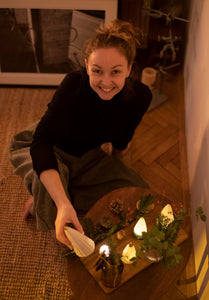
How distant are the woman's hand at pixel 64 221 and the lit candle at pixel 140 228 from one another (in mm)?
202

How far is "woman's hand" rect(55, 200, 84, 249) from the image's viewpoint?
1.12 metres

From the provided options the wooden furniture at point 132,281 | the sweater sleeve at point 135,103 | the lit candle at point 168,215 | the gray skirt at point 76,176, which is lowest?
the wooden furniture at point 132,281

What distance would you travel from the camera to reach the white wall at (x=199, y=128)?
1.42m

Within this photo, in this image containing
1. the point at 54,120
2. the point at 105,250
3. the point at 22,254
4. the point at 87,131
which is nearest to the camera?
the point at 105,250

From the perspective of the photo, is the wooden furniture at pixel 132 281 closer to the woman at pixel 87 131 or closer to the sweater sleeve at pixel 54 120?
the woman at pixel 87 131

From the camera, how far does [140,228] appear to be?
1152 millimetres

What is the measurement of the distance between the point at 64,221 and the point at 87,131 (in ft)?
1.58

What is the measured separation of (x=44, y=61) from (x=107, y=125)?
40.2 inches

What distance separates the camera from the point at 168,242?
0.98 meters

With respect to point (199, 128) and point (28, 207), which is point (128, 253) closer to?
point (28, 207)

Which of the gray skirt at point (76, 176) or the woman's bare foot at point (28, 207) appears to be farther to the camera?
the woman's bare foot at point (28, 207)

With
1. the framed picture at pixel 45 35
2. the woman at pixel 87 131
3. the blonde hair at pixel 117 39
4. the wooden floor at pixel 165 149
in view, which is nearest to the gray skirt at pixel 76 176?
the woman at pixel 87 131

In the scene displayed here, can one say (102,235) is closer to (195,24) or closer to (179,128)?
(179,128)

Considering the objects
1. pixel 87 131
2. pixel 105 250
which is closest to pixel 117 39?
pixel 87 131
